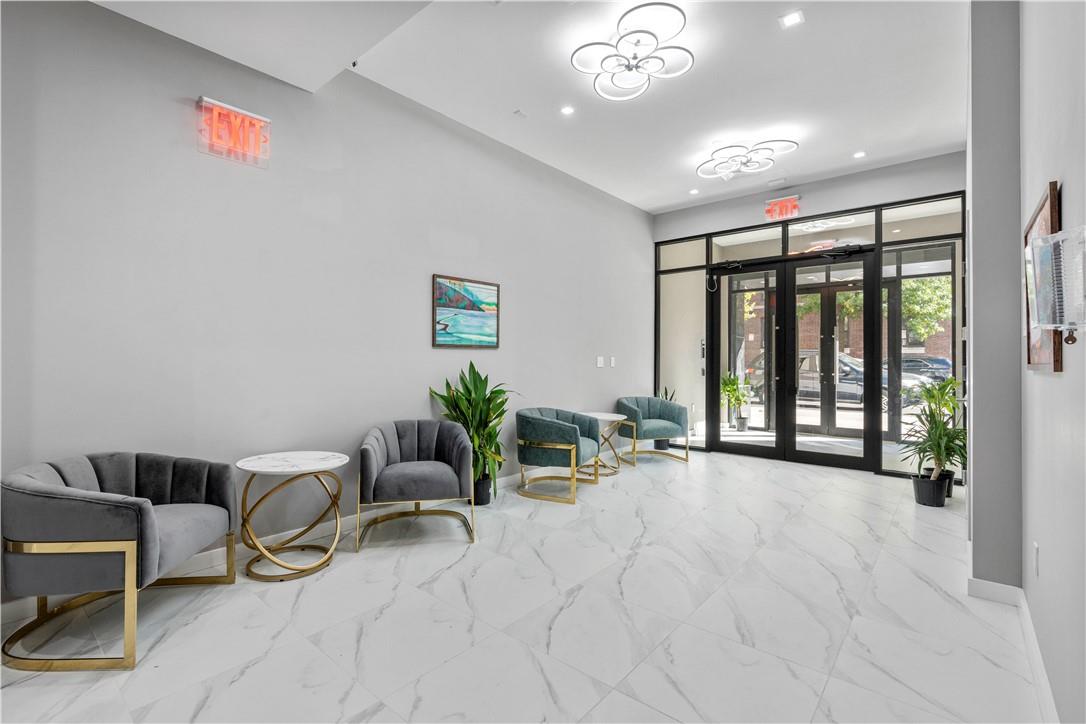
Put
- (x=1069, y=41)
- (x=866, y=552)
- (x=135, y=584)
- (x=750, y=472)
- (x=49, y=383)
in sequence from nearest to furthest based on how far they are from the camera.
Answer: (x=1069, y=41) < (x=135, y=584) < (x=49, y=383) < (x=866, y=552) < (x=750, y=472)

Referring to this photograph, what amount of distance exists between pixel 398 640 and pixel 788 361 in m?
5.47

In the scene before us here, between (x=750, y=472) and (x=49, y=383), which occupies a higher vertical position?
(x=49, y=383)

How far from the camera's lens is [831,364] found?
19.4ft

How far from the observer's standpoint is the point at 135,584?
210 cm

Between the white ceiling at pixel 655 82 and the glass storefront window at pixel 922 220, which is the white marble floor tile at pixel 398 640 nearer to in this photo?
the white ceiling at pixel 655 82

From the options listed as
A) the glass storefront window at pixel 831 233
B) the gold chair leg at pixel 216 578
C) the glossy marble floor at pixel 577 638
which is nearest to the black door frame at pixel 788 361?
the glass storefront window at pixel 831 233

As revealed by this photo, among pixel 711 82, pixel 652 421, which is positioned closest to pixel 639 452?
pixel 652 421

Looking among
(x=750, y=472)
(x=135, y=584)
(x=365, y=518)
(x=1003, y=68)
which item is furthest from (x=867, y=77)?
(x=135, y=584)

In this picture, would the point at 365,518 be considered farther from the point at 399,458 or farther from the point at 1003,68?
the point at 1003,68

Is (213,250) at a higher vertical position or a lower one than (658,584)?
higher

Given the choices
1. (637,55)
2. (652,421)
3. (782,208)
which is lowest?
(652,421)

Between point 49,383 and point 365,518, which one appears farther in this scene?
point 365,518

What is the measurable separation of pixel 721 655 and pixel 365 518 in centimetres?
270

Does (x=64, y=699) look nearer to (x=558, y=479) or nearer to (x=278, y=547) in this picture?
(x=278, y=547)
